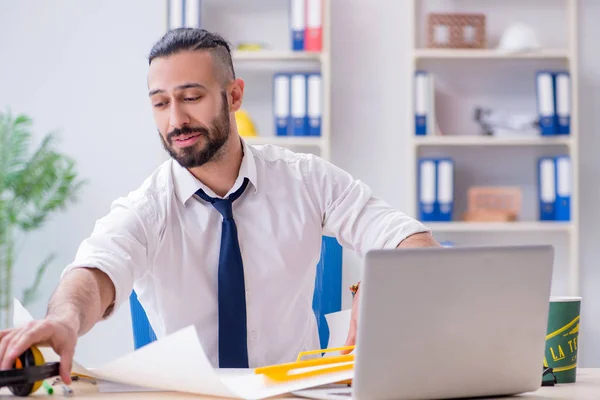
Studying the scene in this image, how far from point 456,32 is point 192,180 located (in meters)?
2.39

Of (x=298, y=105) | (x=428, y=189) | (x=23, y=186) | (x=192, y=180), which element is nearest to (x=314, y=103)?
(x=298, y=105)

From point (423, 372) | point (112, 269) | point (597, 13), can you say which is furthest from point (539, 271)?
point (597, 13)

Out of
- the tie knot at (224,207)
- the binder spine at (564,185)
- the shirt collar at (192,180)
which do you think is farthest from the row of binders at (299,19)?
the tie knot at (224,207)

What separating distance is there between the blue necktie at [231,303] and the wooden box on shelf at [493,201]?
226cm

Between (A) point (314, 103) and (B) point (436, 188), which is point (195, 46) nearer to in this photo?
(A) point (314, 103)

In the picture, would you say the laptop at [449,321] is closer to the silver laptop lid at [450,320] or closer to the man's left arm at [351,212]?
the silver laptop lid at [450,320]

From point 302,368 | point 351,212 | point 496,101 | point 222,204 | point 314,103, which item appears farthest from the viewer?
point 496,101

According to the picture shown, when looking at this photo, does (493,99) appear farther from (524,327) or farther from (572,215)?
(524,327)

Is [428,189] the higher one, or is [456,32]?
[456,32]

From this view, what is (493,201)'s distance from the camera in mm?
3807

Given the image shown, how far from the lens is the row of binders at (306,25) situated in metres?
3.70

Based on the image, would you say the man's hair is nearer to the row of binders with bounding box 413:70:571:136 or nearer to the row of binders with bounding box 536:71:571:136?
the row of binders with bounding box 413:70:571:136

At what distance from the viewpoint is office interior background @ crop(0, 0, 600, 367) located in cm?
395

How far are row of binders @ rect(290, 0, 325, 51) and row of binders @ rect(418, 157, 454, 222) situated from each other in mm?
725
